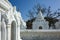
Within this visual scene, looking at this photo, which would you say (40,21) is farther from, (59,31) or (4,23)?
(4,23)

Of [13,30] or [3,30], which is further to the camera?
[13,30]

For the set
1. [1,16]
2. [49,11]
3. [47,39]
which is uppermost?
[49,11]

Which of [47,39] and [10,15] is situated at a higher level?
[10,15]

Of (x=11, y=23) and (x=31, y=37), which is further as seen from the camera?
(x=31, y=37)

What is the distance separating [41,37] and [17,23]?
905cm

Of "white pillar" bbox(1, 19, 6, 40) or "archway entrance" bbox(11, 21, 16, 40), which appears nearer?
"white pillar" bbox(1, 19, 6, 40)

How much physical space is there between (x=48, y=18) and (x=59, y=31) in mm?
12436

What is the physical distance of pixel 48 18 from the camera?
1097 inches

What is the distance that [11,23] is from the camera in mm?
6316

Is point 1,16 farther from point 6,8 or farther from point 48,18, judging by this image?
point 48,18

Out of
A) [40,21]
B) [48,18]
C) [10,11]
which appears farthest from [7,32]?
[48,18]

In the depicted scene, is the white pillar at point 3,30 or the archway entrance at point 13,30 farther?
the archway entrance at point 13,30

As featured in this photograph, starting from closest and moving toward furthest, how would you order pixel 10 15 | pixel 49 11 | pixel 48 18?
pixel 10 15 → pixel 48 18 → pixel 49 11

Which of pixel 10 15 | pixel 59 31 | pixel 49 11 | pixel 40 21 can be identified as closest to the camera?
pixel 10 15
